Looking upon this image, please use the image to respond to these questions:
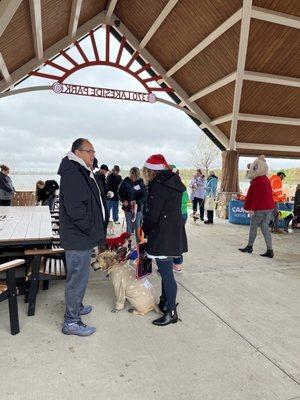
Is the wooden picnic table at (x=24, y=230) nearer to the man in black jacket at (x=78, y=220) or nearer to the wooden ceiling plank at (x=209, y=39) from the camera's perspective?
the man in black jacket at (x=78, y=220)

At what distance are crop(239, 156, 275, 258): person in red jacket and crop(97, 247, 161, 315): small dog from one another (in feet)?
10.4

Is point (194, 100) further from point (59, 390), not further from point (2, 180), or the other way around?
point (59, 390)

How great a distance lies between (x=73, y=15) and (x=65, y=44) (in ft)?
5.83

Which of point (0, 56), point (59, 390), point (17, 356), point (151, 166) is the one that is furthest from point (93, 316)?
point (0, 56)

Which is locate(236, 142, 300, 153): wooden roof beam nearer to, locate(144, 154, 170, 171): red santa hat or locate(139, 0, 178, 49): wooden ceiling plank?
locate(139, 0, 178, 49): wooden ceiling plank

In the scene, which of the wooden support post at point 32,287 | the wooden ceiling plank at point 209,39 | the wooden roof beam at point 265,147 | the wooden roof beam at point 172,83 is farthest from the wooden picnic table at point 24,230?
the wooden roof beam at point 265,147

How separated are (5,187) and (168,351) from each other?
270 inches

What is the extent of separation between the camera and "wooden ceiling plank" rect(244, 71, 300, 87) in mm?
8836

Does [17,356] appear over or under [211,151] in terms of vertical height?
under

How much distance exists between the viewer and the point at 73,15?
8.37m

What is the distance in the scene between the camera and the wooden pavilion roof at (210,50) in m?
7.45

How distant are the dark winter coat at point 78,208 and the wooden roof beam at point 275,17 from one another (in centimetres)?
679

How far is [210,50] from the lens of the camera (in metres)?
8.95

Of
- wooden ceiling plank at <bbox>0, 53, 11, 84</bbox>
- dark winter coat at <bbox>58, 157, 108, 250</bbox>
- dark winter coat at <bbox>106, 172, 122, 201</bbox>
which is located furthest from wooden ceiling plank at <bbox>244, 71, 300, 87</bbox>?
dark winter coat at <bbox>58, 157, 108, 250</bbox>
